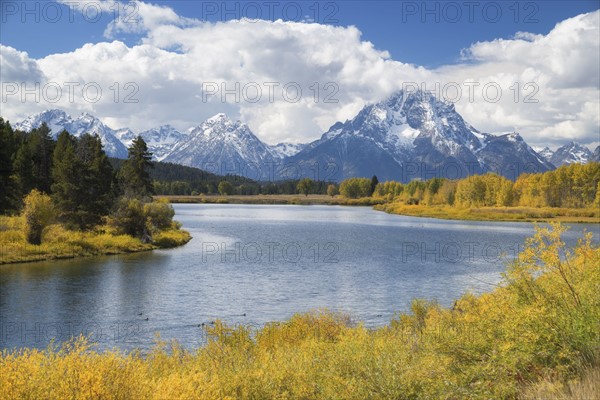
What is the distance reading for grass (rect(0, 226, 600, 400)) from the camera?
1009cm

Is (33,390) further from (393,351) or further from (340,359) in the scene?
(393,351)

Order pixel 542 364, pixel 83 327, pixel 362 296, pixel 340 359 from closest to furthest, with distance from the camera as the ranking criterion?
pixel 542 364
pixel 340 359
pixel 83 327
pixel 362 296

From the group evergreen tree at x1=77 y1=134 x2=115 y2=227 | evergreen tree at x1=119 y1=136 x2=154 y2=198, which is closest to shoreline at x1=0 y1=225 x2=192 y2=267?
evergreen tree at x1=77 y1=134 x2=115 y2=227

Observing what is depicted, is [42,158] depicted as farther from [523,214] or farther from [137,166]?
[523,214]

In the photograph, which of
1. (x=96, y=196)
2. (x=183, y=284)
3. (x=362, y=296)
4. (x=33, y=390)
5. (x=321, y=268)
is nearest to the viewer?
(x=33, y=390)

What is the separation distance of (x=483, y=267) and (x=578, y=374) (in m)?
40.7

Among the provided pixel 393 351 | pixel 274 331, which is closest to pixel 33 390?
pixel 393 351

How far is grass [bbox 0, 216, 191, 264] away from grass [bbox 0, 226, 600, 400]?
4135cm

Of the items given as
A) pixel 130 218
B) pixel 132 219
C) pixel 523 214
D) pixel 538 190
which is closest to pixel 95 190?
pixel 130 218

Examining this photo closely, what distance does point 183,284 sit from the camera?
39.7m

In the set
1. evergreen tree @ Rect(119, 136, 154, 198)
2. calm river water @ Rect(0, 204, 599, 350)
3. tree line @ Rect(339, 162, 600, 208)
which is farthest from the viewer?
tree line @ Rect(339, 162, 600, 208)

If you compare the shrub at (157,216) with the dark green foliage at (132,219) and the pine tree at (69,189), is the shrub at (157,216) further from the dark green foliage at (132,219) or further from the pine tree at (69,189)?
the pine tree at (69,189)

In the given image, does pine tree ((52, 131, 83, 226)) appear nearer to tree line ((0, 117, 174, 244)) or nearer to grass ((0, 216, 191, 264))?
tree line ((0, 117, 174, 244))

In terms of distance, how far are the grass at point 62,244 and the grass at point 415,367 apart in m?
41.3
